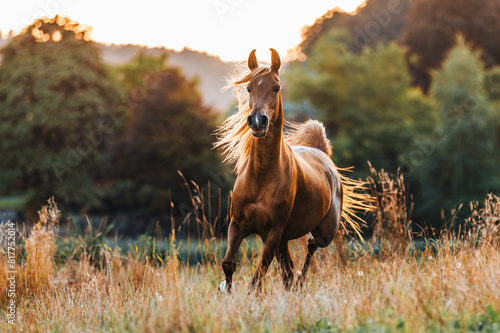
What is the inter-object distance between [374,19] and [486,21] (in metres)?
12.2

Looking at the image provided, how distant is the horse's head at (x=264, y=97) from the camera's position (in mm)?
3947

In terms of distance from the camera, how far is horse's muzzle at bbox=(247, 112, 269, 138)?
392cm

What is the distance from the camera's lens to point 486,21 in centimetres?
3136

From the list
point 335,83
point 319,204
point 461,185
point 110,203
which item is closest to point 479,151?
point 461,185

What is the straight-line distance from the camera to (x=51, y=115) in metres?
21.5

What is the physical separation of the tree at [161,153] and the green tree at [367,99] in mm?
7161

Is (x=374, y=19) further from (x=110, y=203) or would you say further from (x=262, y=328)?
(x=262, y=328)

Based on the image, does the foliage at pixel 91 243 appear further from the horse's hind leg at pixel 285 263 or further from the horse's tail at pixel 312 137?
the horse's tail at pixel 312 137

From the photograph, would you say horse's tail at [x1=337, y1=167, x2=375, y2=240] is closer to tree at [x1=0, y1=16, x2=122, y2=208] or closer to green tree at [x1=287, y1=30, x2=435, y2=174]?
tree at [x1=0, y1=16, x2=122, y2=208]

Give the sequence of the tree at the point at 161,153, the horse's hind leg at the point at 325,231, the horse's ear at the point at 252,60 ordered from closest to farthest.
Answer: the horse's ear at the point at 252,60, the horse's hind leg at the point at 325,231, the tree at the point at 161,153

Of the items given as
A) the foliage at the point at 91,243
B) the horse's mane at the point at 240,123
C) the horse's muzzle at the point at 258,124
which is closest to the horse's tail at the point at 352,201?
the horse's mane at the point at 240,123

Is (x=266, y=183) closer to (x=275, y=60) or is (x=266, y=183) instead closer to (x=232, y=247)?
(x=232, y=247)

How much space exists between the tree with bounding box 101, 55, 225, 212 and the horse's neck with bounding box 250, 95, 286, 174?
17.4 m

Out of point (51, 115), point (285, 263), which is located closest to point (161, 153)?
point (51, 115)
